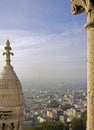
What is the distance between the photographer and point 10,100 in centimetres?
599

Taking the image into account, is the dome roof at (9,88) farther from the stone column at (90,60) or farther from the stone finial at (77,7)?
the stone column at (90,60)

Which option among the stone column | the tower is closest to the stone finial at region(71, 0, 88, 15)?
the stone column

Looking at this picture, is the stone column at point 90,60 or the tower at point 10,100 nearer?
the stone column at point 90,60

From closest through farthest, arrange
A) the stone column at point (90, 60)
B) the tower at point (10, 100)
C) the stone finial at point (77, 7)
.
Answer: the stone column at point (90, 60)
the stone finial at point (77, 7)
the tower at point (10, 100)

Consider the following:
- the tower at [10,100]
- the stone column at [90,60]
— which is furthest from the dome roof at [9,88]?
the stone column at [90,60]

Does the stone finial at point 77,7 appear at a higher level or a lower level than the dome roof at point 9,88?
higher

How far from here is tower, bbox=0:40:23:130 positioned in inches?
234

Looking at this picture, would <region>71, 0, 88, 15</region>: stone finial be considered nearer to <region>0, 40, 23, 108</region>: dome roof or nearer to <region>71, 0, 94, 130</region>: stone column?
<region>71, 0, 94, 130</region>: stone column

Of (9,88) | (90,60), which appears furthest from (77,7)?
(9,88)

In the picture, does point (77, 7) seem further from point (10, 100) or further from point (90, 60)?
point (10, 100)

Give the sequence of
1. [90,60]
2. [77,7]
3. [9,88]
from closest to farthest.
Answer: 1. [90,60]
2. [77,7]
3. [9,88]

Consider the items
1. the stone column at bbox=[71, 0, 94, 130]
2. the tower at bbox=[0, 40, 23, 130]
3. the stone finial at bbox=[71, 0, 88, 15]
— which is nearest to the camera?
the stone column at bbox=[71, 0, 94, 130]

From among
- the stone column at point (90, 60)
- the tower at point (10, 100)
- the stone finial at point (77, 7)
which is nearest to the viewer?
the stone column at point (90, 60)

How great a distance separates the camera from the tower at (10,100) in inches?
234
